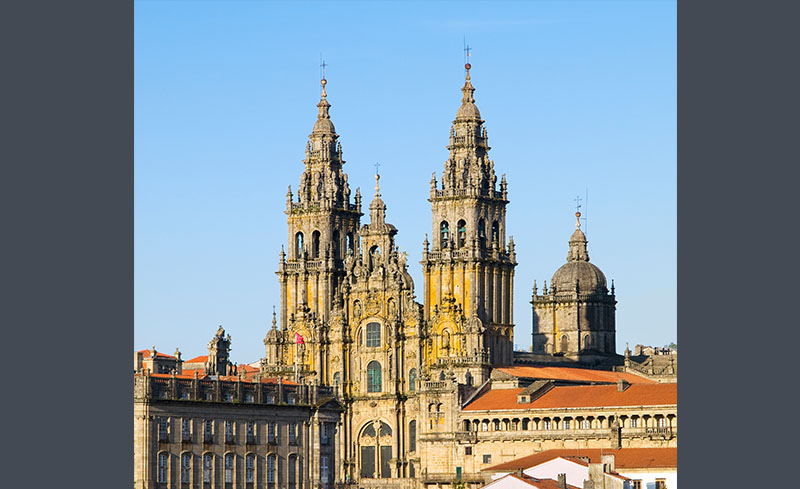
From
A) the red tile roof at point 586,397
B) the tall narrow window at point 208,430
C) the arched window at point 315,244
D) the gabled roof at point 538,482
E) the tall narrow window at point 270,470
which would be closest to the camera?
the gabled roof at point 538,482

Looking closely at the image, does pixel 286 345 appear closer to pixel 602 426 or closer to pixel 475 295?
pixel 475 295

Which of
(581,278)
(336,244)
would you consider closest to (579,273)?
(581,278)

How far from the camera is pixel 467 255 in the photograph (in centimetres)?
14362

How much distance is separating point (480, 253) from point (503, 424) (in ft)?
57.1

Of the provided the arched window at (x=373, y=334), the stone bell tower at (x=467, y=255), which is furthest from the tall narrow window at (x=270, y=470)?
the arched window at (x=373, y=334)

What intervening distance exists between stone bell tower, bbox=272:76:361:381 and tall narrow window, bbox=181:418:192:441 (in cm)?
3441

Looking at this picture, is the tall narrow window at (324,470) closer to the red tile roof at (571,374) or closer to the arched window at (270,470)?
the arched window at (270,470)

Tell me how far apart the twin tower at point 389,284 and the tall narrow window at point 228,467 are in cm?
2505

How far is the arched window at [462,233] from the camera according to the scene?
145 meters

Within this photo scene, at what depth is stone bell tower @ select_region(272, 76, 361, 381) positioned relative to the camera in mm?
150250

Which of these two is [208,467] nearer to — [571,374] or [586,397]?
[586,397]

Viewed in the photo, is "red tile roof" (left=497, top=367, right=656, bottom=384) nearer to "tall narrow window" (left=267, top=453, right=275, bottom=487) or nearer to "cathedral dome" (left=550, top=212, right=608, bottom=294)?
"cathedral dome" (left=550, top=212, right=608, bottom=294)

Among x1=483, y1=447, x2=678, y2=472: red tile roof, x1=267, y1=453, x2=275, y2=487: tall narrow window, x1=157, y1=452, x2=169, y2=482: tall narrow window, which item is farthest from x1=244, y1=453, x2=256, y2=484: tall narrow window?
x1=483, y1=447, x2=678, y2=472: red tile roof
